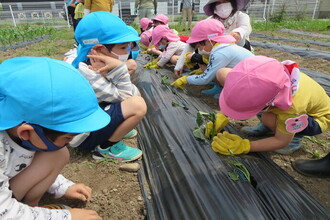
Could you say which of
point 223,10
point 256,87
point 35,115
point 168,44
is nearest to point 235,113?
point 256,87

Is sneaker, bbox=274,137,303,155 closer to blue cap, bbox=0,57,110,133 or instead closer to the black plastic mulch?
the black plastic mulch

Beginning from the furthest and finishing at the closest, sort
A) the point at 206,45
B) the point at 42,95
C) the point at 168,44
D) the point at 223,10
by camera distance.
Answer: the point at 168,44
the point at 223,10
the point at 206,45
the point at 42,95

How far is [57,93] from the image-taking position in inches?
31.0

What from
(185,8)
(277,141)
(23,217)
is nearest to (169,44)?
(277,141)

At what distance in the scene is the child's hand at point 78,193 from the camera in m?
1.29

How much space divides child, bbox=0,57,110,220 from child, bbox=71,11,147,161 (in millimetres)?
653

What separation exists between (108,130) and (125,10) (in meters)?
16.6

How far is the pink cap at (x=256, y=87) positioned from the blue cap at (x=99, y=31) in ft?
2.71

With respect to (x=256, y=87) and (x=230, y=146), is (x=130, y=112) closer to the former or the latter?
(x=230, y=146)

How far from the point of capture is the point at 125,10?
16.4 meters

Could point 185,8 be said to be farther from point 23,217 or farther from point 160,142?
point 23,217

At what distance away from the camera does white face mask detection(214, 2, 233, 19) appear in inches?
113

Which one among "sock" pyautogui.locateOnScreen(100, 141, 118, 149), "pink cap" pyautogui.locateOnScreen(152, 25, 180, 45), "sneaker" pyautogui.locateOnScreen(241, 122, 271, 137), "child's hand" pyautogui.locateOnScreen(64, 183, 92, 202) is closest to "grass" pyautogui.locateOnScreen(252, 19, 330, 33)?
"pink cap" pyautogui.locateOnScreen(152, 25, 180, 45)

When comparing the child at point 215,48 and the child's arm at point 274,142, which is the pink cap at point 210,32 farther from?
the child's arm at point 274,142
